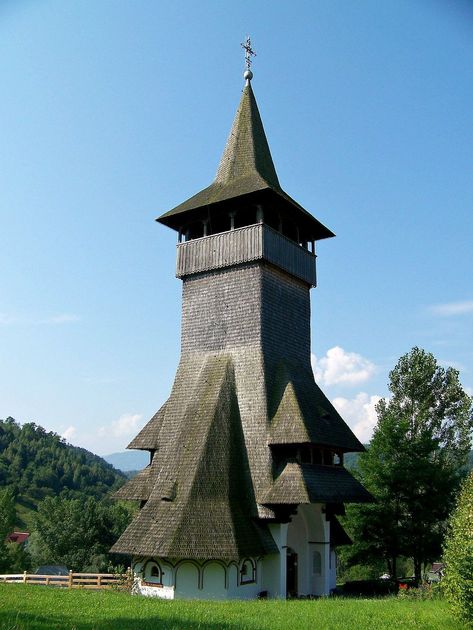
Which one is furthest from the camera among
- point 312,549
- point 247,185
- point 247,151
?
point 247,151

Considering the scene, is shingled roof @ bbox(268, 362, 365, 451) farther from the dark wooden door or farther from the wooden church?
the dark wooden door

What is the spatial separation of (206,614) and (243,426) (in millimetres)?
8451

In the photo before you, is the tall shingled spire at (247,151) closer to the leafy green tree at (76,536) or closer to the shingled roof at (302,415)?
the shingled roof at (302,415)

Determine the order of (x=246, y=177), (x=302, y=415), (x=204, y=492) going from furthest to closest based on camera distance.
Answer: (x=246, y=177)
(x=302, y=415)
(x=204, y=492)

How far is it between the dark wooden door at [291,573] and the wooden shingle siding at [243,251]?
36.9 ft

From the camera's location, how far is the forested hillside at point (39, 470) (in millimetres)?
118500

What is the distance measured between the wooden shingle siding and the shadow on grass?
13927 mm

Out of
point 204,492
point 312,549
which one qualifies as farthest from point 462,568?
point 312,549

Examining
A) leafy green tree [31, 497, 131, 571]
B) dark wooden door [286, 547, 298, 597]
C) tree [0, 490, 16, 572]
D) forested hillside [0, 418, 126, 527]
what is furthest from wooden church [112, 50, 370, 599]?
forested hillside [0, 418, 126, 527]

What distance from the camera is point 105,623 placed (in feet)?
41.5

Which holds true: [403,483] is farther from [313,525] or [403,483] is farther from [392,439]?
[313,525]

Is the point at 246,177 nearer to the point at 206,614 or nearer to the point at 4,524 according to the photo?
the point at 206,614

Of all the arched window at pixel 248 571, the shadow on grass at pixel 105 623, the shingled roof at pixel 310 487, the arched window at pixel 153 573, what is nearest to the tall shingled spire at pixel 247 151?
the shingled roof at pixel 310 487

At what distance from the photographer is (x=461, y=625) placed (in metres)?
13.4
